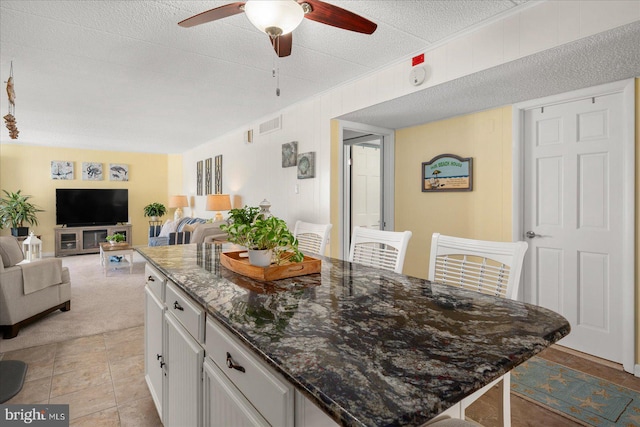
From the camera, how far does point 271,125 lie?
4754mm

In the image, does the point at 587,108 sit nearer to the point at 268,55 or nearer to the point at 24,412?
the point at 268,55

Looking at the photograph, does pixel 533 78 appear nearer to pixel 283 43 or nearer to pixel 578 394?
pixel 283 43

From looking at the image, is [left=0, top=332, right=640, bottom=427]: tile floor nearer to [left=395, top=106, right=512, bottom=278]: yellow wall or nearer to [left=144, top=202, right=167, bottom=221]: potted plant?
[left=395, top=106, right=512, bottom=278]: yellow wall

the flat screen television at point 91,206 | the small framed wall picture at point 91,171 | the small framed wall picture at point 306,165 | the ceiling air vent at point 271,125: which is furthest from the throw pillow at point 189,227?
the small framed wall picture at point 91,171

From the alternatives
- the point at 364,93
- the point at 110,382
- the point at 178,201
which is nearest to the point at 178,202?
the point at 178,201

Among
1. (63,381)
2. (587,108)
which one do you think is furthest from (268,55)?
(63,381)

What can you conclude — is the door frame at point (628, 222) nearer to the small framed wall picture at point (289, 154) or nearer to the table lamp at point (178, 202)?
the small framed wall picture at point (289, 154)

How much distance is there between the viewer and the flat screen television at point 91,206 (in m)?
7.45

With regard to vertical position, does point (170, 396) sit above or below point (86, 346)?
above

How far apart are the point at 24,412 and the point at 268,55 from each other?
112 inches

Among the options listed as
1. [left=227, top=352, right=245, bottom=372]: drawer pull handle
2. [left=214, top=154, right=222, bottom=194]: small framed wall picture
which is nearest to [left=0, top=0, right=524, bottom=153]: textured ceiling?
[left=214, top=154, right=222, bottom=194]: small framed wall picture

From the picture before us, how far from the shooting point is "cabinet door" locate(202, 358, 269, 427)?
0.88 metres

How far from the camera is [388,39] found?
8.46 ft

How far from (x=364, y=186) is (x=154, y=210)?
5.43m
